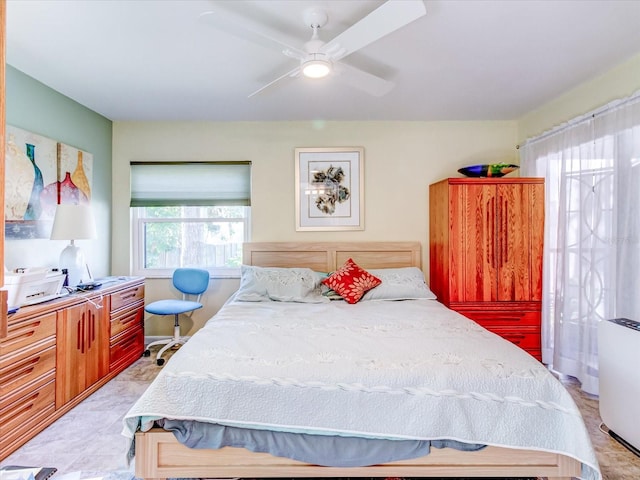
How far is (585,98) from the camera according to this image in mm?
2943

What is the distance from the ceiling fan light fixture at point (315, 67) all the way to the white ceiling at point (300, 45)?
0.27 meters

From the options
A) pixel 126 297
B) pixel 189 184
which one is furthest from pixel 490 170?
pixel 126 297

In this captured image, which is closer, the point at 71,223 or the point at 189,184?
the point at 71,223

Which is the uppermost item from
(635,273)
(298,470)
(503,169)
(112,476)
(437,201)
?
(503,169)

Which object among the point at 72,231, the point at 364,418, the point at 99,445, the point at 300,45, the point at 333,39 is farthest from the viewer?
the point at 72,231

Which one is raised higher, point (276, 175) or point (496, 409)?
point (276, 175)

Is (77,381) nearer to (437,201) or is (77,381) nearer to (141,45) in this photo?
(141,45)

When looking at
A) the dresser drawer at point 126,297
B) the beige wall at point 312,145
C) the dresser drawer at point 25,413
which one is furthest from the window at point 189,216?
the dresser drawer at point 25,413

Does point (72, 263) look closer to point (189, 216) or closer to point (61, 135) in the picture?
point (61, 135)

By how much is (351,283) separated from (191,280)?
173 centimetres

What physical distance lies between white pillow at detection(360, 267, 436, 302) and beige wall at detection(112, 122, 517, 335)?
23.6 inches

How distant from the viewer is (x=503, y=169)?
345cm

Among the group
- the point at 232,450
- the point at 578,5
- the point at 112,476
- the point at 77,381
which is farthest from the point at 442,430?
the point at 77,381

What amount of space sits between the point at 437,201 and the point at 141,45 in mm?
2904
